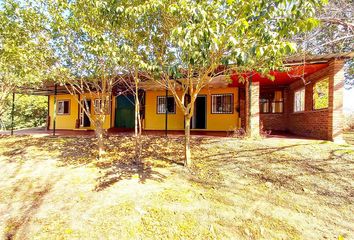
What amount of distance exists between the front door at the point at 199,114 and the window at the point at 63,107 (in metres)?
9.03

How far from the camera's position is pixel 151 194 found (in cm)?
510

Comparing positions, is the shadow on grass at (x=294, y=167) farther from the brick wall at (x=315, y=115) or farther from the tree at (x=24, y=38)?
the tree at (x=24, y=38)

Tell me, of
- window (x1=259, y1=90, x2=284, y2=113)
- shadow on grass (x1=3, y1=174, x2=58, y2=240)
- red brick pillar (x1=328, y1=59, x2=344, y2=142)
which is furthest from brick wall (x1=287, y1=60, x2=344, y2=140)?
shadow on grass (x1=3, y1=174, x2=58, y2=240)

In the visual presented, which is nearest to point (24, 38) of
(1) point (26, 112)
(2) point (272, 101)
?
(2) point (272, 101)

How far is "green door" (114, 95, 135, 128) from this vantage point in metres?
15.7

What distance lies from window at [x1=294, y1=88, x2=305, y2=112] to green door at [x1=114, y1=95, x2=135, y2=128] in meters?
9.64

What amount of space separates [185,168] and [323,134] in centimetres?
608

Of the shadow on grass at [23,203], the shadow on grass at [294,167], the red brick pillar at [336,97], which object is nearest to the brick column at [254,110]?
the shadow on grass at [294,167]

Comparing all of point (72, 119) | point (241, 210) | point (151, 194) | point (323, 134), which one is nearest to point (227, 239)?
point (241, 210)

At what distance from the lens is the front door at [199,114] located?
47.7ft

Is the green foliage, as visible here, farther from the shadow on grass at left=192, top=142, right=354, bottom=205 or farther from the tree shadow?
the shadow on grass at left=192, top=142, right=354, bottom=205

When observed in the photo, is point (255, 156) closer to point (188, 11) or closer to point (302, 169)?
point (302, 169)

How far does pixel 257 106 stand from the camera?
32.2ft

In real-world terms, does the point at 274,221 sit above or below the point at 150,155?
below
